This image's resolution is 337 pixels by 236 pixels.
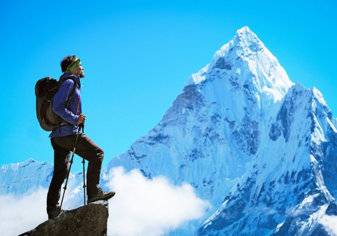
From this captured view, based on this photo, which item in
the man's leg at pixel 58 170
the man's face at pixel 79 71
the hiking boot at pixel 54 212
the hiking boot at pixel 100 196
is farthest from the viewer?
the man's face at pixel 79 71

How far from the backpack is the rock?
4.43ft

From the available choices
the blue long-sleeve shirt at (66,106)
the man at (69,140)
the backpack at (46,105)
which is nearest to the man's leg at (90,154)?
the man at (69,140)

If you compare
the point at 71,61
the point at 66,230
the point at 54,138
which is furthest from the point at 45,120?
the point at 66,230

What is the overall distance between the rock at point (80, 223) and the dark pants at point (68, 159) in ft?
2.57

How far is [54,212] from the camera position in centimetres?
1043

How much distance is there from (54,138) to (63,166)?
45 cm

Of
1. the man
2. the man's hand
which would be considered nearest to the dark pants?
Answer: the man

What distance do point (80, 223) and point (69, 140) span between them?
4.52ft

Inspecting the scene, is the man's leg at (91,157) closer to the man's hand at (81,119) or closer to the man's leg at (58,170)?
the man's hand at (81,119)

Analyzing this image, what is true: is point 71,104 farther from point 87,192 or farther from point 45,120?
point 87,192

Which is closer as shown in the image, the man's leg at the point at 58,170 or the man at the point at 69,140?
the man at the point at 69,140

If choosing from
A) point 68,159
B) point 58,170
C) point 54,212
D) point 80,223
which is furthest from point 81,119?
point 80,223

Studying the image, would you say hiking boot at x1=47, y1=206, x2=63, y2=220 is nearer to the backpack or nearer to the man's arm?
the backpack

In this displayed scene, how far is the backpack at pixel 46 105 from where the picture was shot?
10.5 meters
